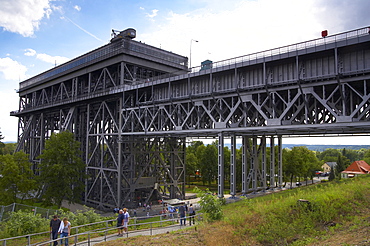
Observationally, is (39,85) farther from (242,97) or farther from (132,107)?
(242,97)

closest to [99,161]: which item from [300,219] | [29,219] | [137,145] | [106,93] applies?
[137,145]

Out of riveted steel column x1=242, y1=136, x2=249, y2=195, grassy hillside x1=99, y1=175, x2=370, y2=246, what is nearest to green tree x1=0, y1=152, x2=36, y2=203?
riveted steel column x1=242, y1=136, x2=249, y2=195

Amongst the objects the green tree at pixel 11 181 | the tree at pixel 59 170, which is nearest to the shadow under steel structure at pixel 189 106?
the tree at pixel 59 170

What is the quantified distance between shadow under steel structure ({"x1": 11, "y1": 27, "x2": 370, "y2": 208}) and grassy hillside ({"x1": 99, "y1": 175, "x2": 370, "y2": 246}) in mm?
6955

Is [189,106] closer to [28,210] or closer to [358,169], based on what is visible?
[28,210]

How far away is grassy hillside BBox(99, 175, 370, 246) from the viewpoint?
10.7 metres

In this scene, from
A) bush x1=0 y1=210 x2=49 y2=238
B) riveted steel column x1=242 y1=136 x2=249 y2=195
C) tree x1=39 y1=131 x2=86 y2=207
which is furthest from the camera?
tree x1=39 y1=131 x2=86 y2=207

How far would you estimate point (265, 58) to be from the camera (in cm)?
2164

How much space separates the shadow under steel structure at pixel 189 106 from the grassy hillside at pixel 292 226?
6955mm

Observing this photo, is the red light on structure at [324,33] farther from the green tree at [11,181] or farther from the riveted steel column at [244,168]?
the green tree at [11,181]

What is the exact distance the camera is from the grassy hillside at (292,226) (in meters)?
10.7

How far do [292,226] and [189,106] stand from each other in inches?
699

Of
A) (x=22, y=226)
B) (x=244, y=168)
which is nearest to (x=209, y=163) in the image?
(x=244, y=168)

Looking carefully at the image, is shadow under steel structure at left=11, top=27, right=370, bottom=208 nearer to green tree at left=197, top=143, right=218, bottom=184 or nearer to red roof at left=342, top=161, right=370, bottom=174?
green tree at left=197, top=143, right=218, bottom=184
